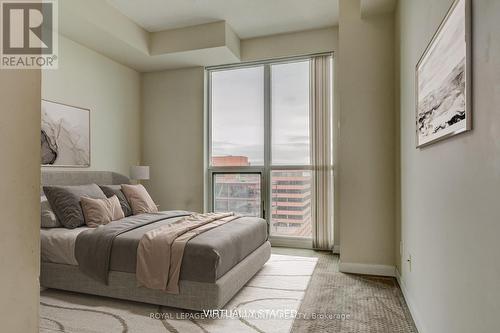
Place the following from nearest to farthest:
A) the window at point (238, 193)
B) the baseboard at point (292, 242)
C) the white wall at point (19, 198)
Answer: the white wall at point (19, 198)
the baseboard at point (292, 242)
the window at point (238, 193)

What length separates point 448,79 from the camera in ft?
5.00

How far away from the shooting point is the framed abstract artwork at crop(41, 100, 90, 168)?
3.70 metres

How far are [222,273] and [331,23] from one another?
11.6 ft

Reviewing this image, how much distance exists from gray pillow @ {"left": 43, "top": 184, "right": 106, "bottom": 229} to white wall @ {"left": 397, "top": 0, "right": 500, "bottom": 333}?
9.84 ft

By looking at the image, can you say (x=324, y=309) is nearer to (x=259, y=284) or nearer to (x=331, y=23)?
(x=259, y=284)

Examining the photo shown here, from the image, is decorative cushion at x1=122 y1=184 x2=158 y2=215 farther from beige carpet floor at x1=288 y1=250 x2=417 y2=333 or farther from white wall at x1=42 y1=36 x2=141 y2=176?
beige carpet floor at x1=288 y1=250 x2=417 y2=333

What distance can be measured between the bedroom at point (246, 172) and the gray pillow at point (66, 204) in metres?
0.02

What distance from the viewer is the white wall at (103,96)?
12.9 ft

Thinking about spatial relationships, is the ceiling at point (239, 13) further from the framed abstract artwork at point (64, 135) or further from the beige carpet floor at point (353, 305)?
the beige carpet floor at point (353, 305)

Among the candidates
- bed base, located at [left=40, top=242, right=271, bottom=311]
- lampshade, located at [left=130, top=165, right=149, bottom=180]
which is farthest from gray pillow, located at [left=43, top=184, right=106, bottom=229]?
lampshade, located at [left=130, top=165, right=149, bottom=180]

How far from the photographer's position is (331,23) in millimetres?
4336

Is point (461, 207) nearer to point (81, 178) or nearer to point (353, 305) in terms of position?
point (353, 305)

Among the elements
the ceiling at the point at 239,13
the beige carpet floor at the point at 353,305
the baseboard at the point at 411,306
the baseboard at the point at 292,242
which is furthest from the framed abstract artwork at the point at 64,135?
the baseboard at the point at 411,306

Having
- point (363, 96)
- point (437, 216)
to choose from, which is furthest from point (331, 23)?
point (437, 216)
